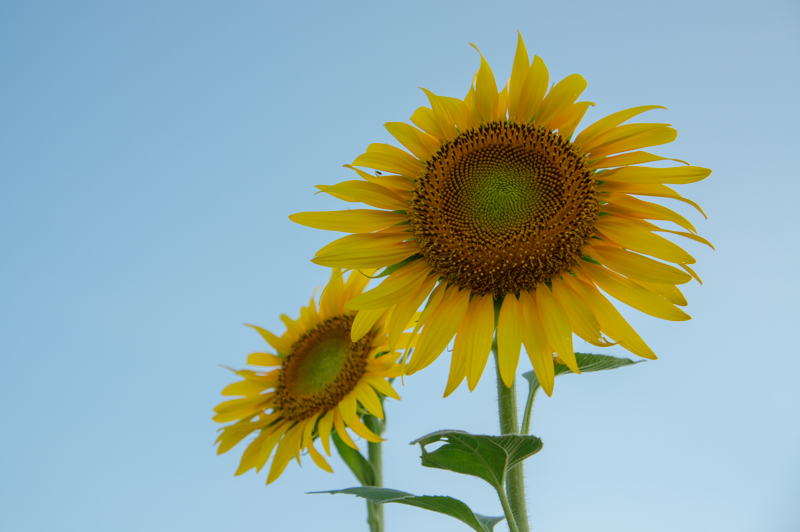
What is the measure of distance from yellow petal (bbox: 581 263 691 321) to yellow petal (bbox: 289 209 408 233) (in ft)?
1.76

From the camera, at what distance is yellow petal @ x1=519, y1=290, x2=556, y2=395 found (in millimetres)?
1380

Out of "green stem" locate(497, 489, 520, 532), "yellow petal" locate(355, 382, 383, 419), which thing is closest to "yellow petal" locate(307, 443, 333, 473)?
"yellow petal" locate(355, 382, 383, 419)

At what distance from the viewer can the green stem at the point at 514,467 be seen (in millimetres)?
1542

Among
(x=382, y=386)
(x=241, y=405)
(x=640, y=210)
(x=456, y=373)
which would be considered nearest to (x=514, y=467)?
(x=456, y=373)

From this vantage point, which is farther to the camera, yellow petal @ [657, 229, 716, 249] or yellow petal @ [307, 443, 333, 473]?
yellow petal @ [307, 443, 333, 473]

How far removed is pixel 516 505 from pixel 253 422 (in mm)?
1238

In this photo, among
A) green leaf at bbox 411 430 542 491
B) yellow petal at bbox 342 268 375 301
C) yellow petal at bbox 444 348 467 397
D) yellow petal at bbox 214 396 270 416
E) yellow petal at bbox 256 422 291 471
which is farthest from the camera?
yellow petal at bbox 342 268 375 301

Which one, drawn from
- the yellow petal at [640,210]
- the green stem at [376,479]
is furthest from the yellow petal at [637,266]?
the green stem at [376,479]

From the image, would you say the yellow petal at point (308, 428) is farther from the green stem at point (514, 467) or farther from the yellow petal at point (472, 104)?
the yellow petal at point (472, 104)

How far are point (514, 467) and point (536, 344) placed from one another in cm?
36

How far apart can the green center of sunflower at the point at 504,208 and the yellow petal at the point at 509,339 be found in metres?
0.07

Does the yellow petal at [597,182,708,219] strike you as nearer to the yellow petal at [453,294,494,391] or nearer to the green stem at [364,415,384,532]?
the yellow petal at [453,294,494,391]

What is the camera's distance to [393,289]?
1.58 meters

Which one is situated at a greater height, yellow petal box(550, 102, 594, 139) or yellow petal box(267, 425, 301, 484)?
yellow petal box(550, 102, 594, 139)
